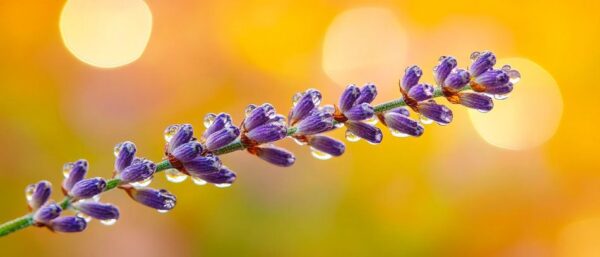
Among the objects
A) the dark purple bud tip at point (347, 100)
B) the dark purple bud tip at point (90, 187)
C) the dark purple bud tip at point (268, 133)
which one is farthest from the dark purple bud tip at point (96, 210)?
Result: the dark purple bud tip at point (347, 100)

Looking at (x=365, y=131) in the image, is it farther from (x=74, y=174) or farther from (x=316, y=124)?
(x=74, y=174)

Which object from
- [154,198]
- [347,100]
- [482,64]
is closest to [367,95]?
[347,100]

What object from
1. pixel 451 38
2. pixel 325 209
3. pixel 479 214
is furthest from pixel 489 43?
pixel 325 209

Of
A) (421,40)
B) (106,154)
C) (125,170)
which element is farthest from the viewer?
(421,40)

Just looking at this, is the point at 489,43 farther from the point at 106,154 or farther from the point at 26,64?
the point at 26,64

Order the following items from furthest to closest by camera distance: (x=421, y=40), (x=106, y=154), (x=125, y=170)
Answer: (x=421, y=40)
(x=106, y=154)
(x=125, y=170)

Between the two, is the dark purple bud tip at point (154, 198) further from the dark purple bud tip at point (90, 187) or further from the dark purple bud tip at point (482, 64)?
the dark purple bud tip at point (482, 64)

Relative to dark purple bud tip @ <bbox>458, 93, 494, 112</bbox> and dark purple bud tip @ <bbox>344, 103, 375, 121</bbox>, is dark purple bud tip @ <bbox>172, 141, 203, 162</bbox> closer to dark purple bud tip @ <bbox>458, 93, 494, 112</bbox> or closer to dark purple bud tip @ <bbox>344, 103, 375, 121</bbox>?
dark purple bud tip @ <bbox>344, 103, 375, 121</bbox>
